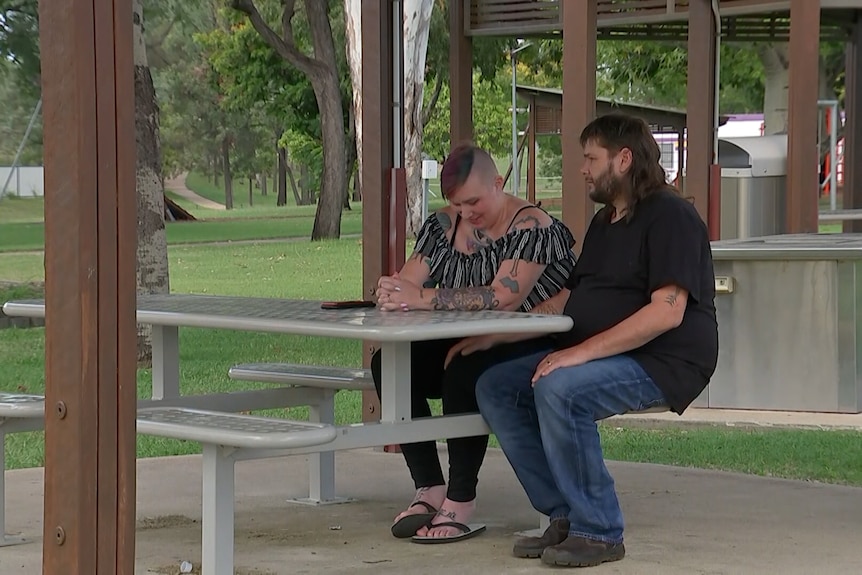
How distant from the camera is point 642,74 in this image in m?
30.3

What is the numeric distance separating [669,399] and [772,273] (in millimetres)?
3470

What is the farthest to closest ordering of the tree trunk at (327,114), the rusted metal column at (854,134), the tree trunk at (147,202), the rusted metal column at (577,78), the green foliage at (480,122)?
the green foliage at (480,122) → the tree trunk at (327,114) → the rusted metal column at (854,134) → the tree trunk at (147,202) → the rusted metal column at (577,78)

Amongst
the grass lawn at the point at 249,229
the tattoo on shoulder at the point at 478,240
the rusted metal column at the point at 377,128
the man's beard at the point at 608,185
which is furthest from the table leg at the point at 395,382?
the grass lawn at the point at 249,229

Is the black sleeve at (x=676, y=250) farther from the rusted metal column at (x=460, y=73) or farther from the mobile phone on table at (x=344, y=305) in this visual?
the rusted metal column at (x=460, y=73)

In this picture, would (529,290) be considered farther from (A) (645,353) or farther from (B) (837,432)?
(B) (837,432)

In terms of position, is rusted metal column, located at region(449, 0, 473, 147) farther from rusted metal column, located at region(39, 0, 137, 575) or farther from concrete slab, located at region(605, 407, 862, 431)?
rusted metal column, located at region(39, 0, 137, 575)

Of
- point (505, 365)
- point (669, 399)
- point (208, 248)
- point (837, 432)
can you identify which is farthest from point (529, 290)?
point (208, 248)

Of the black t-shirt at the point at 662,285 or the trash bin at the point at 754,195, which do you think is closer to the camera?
the black t-shirt at the point at 662,285

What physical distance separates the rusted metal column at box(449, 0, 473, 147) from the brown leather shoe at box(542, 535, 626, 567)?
785 centimetres

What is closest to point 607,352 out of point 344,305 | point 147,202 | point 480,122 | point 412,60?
point 344,305

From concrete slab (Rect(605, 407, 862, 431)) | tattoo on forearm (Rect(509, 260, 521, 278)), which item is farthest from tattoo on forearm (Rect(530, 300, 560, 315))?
concrete slab (Rect(605, 407, 862, 431))

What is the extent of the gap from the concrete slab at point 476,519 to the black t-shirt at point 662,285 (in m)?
0.56

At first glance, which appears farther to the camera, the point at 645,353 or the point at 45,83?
the point at 645,353

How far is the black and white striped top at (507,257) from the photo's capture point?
4680 mm
